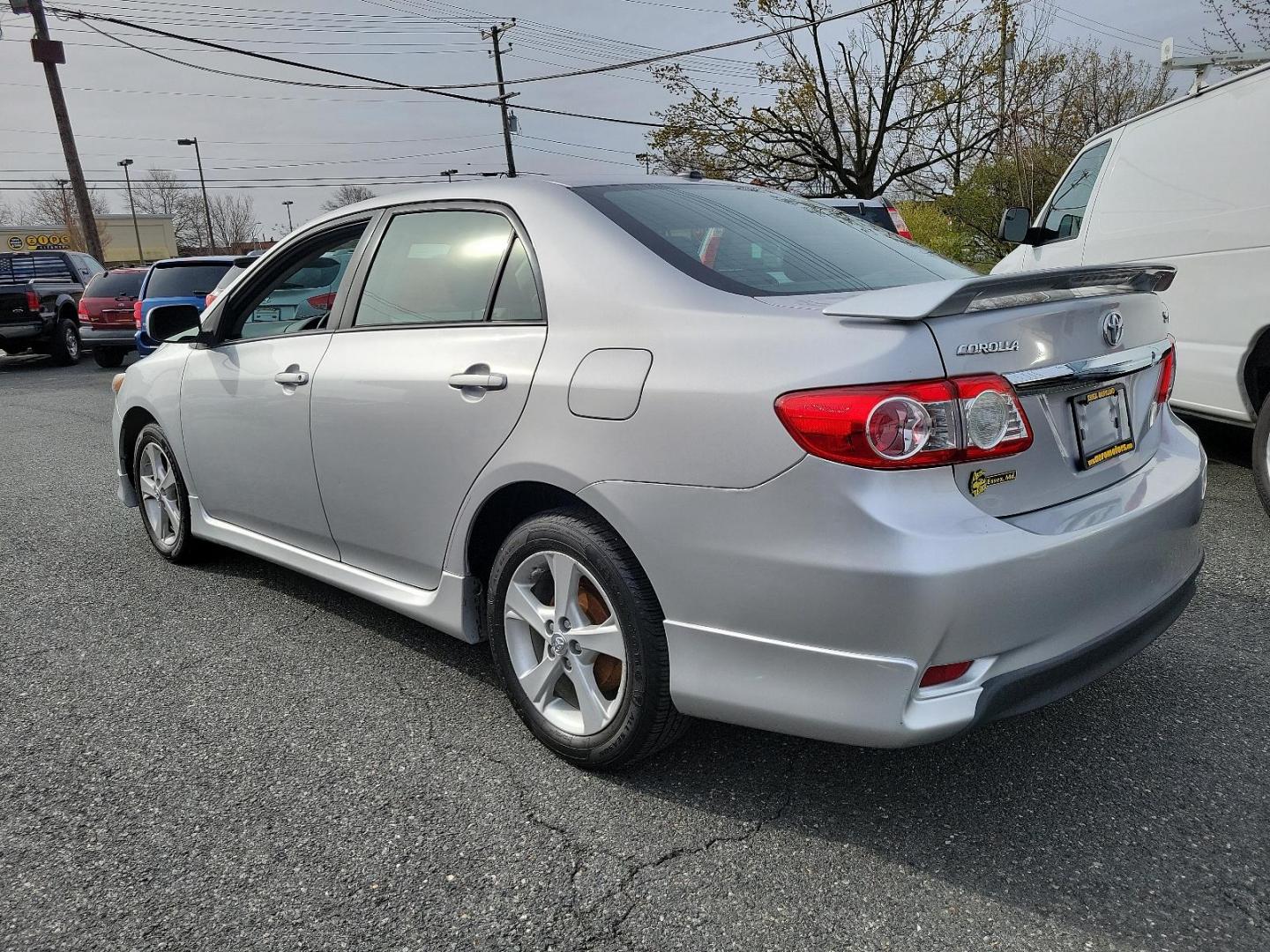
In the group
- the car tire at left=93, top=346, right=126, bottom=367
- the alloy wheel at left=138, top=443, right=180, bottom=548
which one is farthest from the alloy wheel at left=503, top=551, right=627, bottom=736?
the car tire at left=93, top=346, right=126, bottom=367

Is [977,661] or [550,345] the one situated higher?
[550,345]

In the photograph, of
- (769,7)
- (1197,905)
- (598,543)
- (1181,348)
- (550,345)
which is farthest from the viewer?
(769,7)

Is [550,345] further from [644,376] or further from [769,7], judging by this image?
[769,7]

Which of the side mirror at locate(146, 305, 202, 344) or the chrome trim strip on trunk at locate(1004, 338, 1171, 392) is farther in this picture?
the side mirror at locate(146, 305, 202, 344)

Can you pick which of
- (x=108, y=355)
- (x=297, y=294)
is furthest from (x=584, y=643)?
(x=108, y=355)

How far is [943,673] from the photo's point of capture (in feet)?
6.77

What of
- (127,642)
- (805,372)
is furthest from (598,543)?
(127,642)

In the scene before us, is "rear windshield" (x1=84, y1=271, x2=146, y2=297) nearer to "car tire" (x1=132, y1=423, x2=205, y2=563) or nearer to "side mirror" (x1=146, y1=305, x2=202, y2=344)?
"car tire" (x1=132, y1=423, x2=205, y2=563)

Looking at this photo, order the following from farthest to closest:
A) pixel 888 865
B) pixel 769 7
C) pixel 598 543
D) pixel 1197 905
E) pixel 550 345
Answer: pixel 769 7 → pixel 550 345 → pixel 598 543 → pixel 888 865 → pixel 1197 905

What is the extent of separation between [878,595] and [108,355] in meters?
16.7

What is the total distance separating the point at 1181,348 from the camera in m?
5.02

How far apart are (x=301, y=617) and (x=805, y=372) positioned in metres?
2.65

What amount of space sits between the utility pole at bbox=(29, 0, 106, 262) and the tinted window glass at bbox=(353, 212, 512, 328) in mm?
22073

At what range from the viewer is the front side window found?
354 cm
